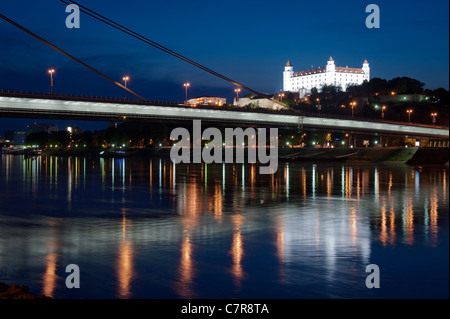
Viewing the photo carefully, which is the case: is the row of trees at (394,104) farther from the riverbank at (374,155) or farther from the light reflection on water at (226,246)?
the light reflection on water at (226,246)

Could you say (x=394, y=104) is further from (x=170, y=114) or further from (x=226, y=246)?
(x=226, y=246)

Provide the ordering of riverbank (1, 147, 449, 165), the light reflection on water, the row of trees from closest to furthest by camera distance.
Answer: the light reflection on water, riverbank (1, 147, 449, 165), the row of trees

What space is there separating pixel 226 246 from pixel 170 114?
64.3 metres

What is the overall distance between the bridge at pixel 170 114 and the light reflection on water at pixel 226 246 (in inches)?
1277

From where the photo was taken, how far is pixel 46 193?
31.2 meters

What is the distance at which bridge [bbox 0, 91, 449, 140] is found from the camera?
63.2 m

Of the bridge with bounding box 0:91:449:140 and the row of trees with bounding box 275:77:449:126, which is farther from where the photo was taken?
the row of trees with bounding box 275:77:449:126

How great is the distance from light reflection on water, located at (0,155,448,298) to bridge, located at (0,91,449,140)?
106ft

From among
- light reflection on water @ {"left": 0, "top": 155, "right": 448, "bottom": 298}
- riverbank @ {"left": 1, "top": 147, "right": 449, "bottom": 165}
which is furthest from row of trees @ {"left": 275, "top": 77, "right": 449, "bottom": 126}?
light reflection on water @ {"left": 0, "top": 155, "right": 448, "bottom": 298}

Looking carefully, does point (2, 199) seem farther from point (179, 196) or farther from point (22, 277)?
point (22, 277)

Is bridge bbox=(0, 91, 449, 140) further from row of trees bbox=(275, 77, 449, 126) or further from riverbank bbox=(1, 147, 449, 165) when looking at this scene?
row of trees bbox=(275, 77, 449, 126)

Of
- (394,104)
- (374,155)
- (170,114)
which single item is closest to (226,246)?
(170,114)

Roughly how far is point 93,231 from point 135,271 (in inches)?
224

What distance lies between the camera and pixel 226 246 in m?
14.2
